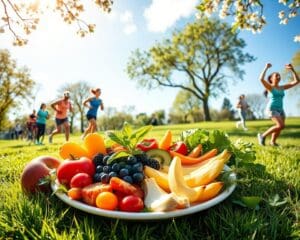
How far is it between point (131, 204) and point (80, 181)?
22.2 inches

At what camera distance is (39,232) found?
240cm

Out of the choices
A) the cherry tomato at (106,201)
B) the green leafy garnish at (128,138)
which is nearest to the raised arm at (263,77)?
the green leafy garnish at (128,138)

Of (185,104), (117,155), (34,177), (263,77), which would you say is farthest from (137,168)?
(185,104)

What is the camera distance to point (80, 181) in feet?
8.52

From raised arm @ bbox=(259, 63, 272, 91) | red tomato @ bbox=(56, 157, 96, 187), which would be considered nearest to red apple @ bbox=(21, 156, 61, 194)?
red tomato @ bbox=(56, 157, 96, 187)

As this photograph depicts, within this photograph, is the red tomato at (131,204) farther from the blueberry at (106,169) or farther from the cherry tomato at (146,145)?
the cherry tomato at (146,145)

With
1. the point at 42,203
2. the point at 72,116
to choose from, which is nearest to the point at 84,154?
the point at 42,203

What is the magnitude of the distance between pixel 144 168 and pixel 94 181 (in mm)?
437

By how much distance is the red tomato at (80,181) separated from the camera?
259cm

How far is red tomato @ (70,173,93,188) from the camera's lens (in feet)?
8.49

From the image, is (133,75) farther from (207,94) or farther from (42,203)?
(42,203)

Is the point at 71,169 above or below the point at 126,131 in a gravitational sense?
below

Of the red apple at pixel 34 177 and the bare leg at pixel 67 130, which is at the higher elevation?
the bare leg at pixel 67 130

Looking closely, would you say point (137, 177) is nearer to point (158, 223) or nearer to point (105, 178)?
point (105, 178)
